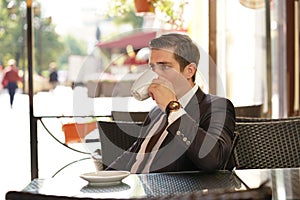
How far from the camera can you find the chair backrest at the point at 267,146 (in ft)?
9.18

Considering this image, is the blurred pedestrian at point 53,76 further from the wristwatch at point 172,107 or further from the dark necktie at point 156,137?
the wristwatch at point 172,107

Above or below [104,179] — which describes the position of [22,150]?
below

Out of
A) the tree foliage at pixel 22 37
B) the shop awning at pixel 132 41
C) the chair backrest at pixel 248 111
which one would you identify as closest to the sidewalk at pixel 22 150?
the tree foliage at pixel 22 37

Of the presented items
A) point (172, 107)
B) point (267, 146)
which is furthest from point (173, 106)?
point (267, 146)

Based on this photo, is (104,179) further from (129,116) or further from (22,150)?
(22,150)

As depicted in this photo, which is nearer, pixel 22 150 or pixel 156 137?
pixel 156 137

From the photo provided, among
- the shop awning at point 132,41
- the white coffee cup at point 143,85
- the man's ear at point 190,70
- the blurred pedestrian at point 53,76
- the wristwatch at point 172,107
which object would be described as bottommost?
the blurred pedestrian at point 53,76

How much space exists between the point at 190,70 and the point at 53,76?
10.2ft

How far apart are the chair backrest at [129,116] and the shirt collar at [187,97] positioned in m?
0.81

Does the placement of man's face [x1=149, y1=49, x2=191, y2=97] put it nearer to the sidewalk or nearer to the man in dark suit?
the man in dark suit

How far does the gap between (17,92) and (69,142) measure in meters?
1.36

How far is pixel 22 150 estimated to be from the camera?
653cm

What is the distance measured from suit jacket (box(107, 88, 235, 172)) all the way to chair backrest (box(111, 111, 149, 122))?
0.70 meters

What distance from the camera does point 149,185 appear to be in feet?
6.63
